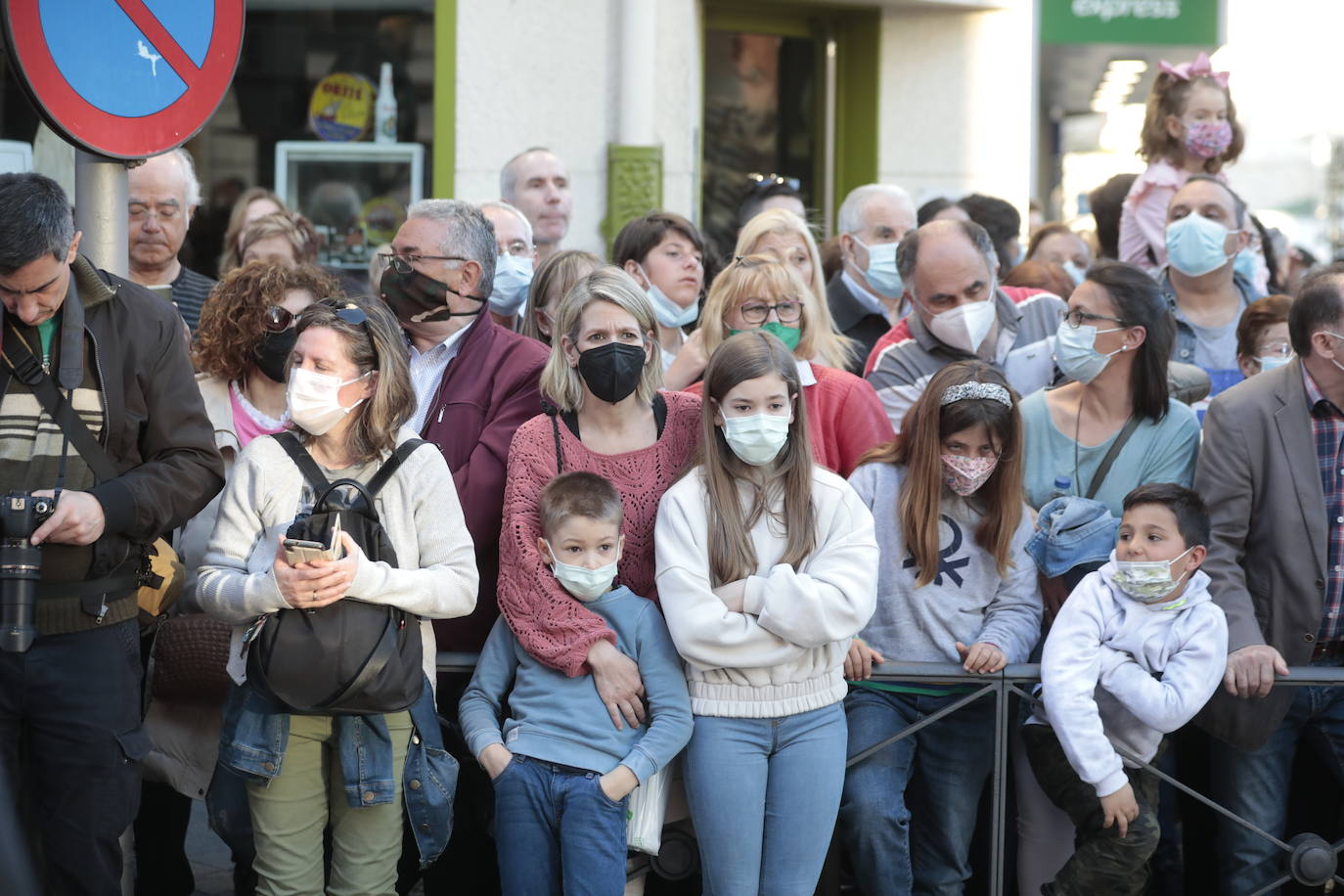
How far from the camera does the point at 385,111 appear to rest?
33.3 feet

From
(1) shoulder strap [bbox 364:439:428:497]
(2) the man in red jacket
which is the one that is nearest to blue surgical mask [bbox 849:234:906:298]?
(2) the man in red jacket

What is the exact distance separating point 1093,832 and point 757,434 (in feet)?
5.09

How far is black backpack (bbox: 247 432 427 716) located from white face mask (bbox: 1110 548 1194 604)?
205 centimetres

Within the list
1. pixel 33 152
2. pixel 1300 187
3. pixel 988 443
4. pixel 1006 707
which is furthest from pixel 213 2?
pixel 1300 187

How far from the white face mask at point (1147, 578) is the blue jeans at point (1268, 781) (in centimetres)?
67

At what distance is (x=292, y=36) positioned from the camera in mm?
10391

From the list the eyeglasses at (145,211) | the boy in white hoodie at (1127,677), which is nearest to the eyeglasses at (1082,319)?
the boy in white hoodie at (1127,677)

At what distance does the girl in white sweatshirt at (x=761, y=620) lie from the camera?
4418mm

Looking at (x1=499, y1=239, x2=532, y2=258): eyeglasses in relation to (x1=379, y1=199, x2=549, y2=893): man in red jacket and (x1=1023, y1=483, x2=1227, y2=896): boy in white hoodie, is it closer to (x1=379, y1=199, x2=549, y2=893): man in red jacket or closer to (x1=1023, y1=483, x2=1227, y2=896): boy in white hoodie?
(x1=379, y1=199, x2=549, y2=893): man in red jacket

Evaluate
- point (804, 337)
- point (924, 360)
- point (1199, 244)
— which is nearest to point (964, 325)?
point (924, 360)

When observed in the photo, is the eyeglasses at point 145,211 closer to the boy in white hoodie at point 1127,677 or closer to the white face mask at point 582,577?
the white face mask at point 582,577

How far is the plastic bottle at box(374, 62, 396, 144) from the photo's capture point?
10.1 meters

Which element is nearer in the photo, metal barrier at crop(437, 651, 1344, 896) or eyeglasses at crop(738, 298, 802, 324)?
metal barrier at crop(437, 651, 1344, 896)

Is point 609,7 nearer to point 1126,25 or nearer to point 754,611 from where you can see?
point 1126,25
